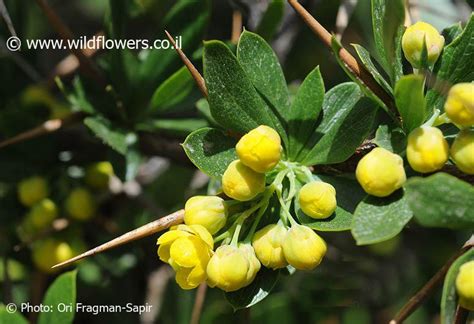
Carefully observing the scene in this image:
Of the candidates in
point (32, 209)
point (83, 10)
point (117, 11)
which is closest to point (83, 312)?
point (32, 209)

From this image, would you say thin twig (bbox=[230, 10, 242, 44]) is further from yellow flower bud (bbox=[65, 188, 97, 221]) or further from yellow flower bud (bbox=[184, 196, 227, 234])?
yellow flower bud (bbox=[184, 196, 227, 234])

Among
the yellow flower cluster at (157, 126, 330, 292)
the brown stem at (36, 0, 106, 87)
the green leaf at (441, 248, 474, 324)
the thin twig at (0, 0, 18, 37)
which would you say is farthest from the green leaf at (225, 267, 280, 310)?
the thin twig at (0, 0, 18, 37)

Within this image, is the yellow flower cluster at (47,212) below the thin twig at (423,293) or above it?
below

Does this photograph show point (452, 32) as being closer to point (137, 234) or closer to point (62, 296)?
point (137, 234)

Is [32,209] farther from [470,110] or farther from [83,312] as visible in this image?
[470,110]

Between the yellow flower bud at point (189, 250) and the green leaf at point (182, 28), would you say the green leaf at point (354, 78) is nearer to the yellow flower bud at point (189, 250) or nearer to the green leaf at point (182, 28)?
the yellow flower bud at point (189, 250)

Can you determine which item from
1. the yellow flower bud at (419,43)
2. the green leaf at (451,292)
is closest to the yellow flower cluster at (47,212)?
the yellow flower bud at (419,43)
